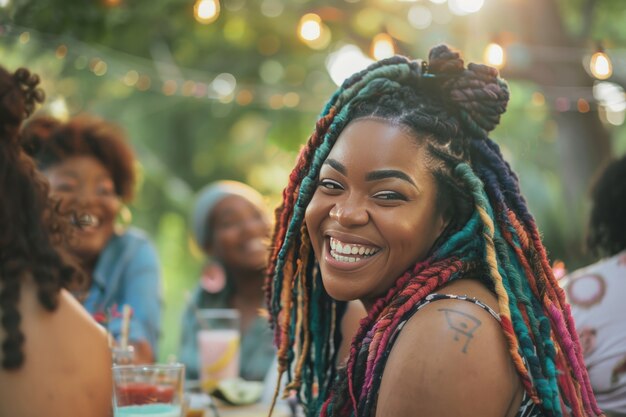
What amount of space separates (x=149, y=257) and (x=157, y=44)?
4.07m

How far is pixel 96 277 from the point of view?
14.3ft

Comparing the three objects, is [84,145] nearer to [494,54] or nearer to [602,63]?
[494,54]

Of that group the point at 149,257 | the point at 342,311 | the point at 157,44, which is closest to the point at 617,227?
the point at 342,311

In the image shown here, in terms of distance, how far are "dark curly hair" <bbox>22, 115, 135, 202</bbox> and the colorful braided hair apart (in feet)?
7.51

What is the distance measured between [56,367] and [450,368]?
3.41 feet

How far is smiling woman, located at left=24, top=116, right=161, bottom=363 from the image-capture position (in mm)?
4270

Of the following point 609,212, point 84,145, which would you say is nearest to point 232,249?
point 84,145

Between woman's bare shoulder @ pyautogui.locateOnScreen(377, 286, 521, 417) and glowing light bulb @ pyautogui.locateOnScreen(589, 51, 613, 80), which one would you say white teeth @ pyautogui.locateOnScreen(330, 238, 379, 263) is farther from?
glowing light bulb @ pyautogui.locateOnScreen(589, 51, 613, 80)

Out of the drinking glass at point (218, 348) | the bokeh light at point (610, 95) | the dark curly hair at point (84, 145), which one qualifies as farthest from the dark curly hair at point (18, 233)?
the bokeh light at point (610, 95)

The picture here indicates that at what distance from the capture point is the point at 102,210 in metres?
4.36

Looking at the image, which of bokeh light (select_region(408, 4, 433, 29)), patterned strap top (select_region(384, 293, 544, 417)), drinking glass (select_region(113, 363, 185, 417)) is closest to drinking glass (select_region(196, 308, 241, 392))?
drinking glass (select_region(113, 363, 185, 417))

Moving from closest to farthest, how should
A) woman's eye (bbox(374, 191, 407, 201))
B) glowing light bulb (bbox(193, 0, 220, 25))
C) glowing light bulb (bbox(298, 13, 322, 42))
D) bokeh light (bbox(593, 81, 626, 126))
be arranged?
1. woman's eye (bbox(374, 191, 407, 201))
2. glowing light bulb (bbox(193, 0, 220, 25))
3. bokeh light (bbox(593, 81, 626, 126))
4. glowing light bulb (bbox(298, 13, 322, 42))

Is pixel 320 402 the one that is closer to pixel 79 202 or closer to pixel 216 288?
pixel 79 202

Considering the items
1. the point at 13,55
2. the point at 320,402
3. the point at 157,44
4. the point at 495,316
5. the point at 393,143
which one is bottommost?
the point at 320,402
